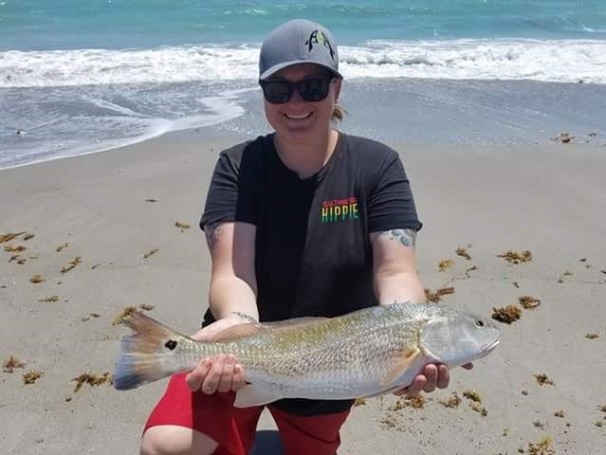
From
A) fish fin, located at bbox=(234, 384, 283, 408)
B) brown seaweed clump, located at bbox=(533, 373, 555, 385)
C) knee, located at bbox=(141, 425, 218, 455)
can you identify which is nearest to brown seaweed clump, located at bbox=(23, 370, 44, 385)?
knee, located at bbox=(141, 425, 218, 455)

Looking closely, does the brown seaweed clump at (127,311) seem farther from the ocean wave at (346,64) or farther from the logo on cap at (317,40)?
the ocean wave at (346,64)

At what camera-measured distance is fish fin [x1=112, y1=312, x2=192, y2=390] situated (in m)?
2.63

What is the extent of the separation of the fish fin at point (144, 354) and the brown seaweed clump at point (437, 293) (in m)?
3.10

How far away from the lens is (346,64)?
1714 centimetres

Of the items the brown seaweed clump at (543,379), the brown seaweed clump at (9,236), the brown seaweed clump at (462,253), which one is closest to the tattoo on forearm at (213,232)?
the brown seaweed clump at (543,379)

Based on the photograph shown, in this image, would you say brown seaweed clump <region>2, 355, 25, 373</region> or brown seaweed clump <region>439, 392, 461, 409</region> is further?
brown seaweed clump <region>2, 355, 25, 373</region>

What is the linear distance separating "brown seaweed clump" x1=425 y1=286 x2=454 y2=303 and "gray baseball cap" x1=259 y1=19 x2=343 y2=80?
283 centimetres

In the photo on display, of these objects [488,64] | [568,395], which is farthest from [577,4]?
[568,395]

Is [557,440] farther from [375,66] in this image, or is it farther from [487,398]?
[375,66]

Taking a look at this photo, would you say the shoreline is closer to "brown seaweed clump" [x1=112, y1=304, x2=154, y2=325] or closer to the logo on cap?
"brown seaweed clump" [x1=112, y1=304, x2=154, y2=325]

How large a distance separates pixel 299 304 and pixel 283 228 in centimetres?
35

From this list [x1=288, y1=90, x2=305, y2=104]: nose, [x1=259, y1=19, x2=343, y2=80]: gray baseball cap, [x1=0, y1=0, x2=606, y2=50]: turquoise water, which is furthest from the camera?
[x1=0, y1=0, x2=606, y2=50]: turquoise water

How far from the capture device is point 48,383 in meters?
4.35

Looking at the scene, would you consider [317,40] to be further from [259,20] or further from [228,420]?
[259,20]
